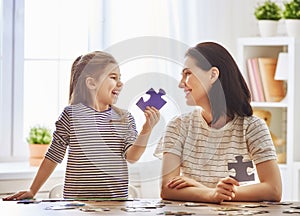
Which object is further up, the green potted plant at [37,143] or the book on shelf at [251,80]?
the book on shelf at [251,80]

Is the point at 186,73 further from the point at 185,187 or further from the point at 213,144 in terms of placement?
the point at 185,187

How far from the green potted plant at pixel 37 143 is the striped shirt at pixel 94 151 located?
966 millimetres

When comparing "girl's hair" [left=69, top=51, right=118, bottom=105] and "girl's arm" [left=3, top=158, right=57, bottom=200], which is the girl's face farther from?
"girl's arm" [left=3, top=158, right=57, bottom=200]

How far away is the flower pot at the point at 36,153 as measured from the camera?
383cm

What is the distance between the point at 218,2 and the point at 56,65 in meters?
0.94

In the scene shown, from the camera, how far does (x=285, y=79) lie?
156 inches

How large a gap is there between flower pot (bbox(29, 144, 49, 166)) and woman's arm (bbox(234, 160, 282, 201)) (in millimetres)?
1458

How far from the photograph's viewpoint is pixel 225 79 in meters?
2.76

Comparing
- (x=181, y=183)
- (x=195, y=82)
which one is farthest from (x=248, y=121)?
(x=181, y=183)

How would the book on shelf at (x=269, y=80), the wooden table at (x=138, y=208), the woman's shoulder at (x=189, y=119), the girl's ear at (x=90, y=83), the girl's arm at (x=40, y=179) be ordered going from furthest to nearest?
the book on shelf at (x=269, y=80) → the girl's ear at (x=90, y=83) → the woman's shoulder at (x=189, y=119) → the girl's arm at (x=40, y=179) → the wooden table at (x=138, y=208)

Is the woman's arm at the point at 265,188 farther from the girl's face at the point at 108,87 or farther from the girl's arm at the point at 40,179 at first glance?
the girl's arm at the point at 40,179

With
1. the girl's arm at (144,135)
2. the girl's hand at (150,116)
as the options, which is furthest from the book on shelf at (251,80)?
the girl's hand at (150,116)

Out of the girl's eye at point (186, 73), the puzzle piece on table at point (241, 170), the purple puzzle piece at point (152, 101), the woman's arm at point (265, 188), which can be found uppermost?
the girl's eye at point (186, 73)

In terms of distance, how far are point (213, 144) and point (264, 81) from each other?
142 cm
